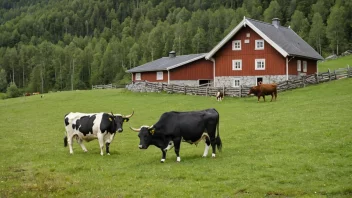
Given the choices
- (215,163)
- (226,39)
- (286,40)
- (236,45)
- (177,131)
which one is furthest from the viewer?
(286,40)

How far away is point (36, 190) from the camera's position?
984 centimetres

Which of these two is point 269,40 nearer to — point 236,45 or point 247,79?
point 236,45

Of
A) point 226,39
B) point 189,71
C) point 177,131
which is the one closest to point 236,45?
point 226,39

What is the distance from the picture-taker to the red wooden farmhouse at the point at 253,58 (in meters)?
38.5

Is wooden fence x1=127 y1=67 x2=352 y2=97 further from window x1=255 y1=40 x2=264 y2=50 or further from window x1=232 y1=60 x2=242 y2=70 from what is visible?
window x1=255 y1=40 x2=264 y2=50

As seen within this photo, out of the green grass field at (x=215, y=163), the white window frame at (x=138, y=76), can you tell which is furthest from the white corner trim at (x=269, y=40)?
the white window frame at (x=138, y=76)

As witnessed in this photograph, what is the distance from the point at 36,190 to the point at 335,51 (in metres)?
87.4

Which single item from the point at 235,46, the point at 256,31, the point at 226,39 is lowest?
the point at 235,46

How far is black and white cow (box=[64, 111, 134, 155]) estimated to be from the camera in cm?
1488

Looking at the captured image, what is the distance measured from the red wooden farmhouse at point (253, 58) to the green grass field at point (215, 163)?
14.8 metres

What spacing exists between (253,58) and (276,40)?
2982mm

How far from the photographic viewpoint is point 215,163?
1244 cm

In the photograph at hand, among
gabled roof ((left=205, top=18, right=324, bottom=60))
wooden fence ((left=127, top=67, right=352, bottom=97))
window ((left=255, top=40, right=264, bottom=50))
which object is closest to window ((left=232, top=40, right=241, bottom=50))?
gabled roof ((left=205, top=18, right=324, bottom=60))

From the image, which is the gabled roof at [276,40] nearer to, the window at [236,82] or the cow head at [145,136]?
the window at [236,82]
